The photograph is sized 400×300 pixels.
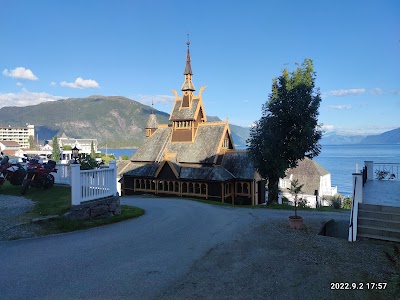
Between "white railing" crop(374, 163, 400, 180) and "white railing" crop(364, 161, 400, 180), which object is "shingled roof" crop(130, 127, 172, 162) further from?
"white railing" crop(374, 163, 400, 180)

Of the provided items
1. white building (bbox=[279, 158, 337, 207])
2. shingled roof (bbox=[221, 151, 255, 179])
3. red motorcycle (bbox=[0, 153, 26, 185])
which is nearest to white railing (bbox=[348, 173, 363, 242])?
red motorcycle (bbox=[0, 153, 26, 185])

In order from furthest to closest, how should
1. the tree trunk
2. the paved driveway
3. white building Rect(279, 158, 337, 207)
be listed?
white building Rect(279, 158, 337, 207) < the tree trunk < the paved driveway

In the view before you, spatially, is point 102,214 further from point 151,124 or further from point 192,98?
point 151,124

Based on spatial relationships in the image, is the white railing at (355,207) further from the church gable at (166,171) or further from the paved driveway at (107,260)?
the church gable at (166,171)

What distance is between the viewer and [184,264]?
24.3 feet

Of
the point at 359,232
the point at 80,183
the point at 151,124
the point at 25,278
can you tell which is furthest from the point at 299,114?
the point at 151,124

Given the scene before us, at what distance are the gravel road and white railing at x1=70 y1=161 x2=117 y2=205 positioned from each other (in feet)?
4.98

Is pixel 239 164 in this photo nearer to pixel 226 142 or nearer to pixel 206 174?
pixel 206 174

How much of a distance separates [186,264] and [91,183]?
19.2 feet

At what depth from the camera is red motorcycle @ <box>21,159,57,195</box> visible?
46.8ft

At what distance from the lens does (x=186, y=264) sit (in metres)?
7.43

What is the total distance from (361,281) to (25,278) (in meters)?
7.53

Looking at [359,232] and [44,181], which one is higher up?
[44,181]

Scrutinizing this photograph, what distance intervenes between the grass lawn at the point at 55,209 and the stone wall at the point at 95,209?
224mm
